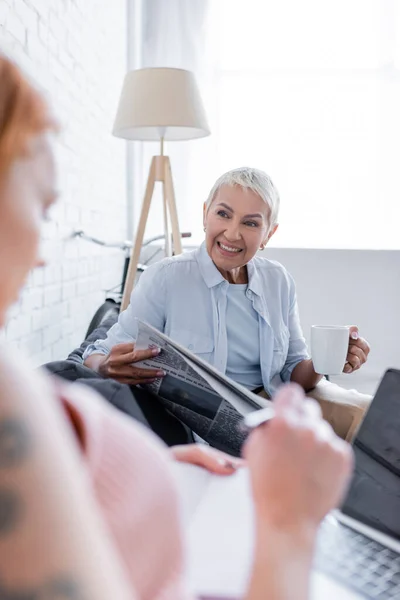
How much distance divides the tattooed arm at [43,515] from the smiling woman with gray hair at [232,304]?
135 cm

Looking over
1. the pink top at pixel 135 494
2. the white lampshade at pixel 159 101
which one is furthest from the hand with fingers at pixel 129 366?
the white lampshade at pixel 159 101

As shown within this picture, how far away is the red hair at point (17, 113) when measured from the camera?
1.21ft

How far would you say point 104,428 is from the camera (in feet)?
1.41

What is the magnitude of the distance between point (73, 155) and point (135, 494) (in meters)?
2.28

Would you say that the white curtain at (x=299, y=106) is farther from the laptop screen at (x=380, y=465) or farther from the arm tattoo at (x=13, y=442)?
the arm tattoo at (x=13, y=442)

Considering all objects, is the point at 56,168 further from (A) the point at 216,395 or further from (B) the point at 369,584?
(A) the point at 216,395

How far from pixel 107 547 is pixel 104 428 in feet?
0.38

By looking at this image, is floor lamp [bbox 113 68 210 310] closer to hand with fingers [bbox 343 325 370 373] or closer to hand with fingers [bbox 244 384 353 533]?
hand with fingers [bbox 343 325 370 373]

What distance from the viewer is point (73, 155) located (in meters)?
2.55

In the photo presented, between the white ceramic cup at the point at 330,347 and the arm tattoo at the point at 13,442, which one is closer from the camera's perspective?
the arm tattoo at the point at 13,442

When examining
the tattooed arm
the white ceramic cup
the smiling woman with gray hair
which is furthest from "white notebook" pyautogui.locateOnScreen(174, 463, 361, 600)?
the smiling woman with gray hair

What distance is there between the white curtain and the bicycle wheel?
5.27 feet

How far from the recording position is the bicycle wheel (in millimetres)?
2570

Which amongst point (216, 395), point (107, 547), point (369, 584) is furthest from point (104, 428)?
point (216, 395)
